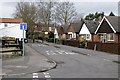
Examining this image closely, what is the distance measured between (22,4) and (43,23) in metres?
11.0

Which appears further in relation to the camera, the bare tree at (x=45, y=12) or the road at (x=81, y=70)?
the bare tree at (x=45, y=12)

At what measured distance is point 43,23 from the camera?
8650cm

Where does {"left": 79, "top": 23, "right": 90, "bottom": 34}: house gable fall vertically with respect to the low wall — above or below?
above

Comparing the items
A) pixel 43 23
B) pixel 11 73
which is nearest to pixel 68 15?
pixel 43 23

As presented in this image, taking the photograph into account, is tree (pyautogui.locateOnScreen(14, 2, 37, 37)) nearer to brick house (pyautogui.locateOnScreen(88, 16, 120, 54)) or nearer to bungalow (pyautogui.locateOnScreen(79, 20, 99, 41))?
bungalow (pyautogui.locateOnScreen(79, 20, 99, 41))

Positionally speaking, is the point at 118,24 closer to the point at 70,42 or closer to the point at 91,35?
the point at 91,35

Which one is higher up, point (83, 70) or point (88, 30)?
point (88, 30)

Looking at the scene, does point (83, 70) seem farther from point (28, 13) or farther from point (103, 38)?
point (28, 13)

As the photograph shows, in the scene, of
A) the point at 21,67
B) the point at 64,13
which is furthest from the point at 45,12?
the point at 21,67

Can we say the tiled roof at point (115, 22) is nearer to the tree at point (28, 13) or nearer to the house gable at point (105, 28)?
the house gable at point (105, 28)

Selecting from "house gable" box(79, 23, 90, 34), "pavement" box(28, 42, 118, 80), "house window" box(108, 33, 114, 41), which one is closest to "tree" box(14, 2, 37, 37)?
"house gable" box(79, 23, 90, 34)

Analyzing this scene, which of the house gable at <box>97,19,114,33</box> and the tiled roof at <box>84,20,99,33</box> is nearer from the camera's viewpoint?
the house gable at <box>97,19,114,33</box>

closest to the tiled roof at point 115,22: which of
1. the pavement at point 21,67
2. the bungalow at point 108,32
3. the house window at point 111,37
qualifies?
the bungalow at point 108,32

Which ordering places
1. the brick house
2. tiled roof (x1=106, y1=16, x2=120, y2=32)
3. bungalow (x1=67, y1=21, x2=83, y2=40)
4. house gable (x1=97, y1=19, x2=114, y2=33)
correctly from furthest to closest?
1. bungalow (x1=67, y1=21, x2=83, y2=40)
2. house gable (x1=97, y1=19, x2=114, y2=33)
3. tiled roof (x1=106, y1=16, x2=120, y2=32)
4. the brick house
